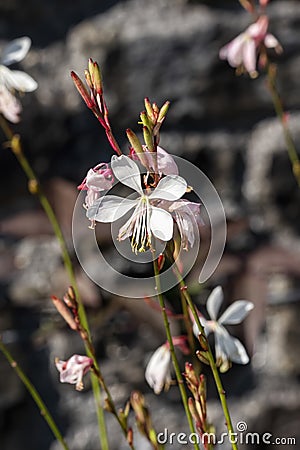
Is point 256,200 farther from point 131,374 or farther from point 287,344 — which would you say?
point 131,374

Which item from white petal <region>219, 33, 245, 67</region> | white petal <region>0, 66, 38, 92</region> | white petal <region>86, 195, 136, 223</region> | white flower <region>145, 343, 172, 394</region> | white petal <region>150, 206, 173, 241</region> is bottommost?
white flower <region>145, 343, 172, 394</region>

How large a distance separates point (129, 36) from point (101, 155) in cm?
21

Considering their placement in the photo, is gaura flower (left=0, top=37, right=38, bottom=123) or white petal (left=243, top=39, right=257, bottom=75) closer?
gaura flower (left=0, top=37, right=38, bottom=123)

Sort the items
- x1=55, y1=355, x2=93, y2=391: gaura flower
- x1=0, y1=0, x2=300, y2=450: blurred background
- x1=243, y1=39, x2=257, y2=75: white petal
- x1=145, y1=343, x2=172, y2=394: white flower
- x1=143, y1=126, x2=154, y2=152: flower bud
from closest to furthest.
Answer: x1=143, y1=126, x2=154, y2=152: flower bud
x1=55, y1=355, x2=93, y2=391: gaura flower
x1=145, y1=343, x2=172, y2=394: white flower
x1=243, y1=39, x2=257, y2=75: white petal
x1=0, y1=0, x2=300, y2=450: blurred background

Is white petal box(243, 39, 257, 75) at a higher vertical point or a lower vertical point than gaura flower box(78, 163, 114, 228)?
higher

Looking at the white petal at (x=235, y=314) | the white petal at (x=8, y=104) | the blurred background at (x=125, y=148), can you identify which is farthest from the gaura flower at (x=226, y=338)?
the blurred background at (x=125, y=148)

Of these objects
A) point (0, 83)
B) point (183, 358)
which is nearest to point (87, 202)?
point (0, 83)

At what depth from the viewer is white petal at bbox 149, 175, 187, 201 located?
0.38 m

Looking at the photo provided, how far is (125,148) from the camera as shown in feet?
3.95

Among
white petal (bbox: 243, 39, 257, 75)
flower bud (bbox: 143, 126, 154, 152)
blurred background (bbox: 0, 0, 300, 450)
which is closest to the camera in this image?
flower bud (bbox: 143, 126, 154, 152)

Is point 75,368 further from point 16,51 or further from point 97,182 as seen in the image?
point 16,51

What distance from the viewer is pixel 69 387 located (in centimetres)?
117

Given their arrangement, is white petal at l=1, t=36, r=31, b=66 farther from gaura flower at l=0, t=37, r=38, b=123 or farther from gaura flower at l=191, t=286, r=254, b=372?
gaura flower at l=191, t=286, r=254, b=372

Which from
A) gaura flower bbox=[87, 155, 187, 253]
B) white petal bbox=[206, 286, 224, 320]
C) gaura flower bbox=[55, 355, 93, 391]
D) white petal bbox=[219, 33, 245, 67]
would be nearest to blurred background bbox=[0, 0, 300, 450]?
white petal bbox=[219, 33, 245, 67]
